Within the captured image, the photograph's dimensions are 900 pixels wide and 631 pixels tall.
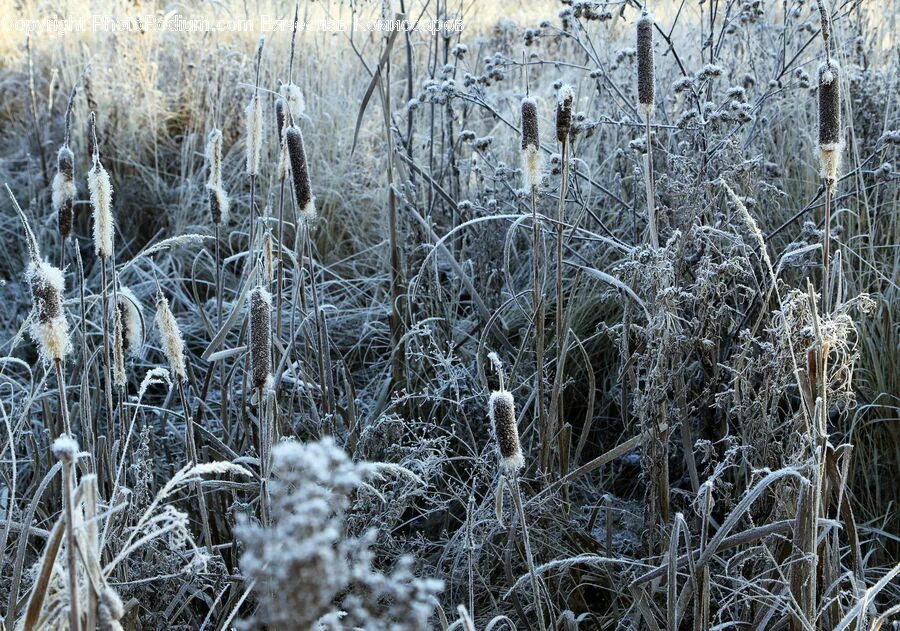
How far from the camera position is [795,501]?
1.62 meters

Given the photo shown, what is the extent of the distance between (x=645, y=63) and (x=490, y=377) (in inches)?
29.2

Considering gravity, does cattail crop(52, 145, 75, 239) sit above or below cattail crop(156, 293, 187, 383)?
above

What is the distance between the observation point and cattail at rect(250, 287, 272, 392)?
130 cm

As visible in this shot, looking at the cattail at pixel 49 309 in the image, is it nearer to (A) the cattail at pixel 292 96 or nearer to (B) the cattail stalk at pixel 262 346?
(B) the cattail stalk at pixel 262 346

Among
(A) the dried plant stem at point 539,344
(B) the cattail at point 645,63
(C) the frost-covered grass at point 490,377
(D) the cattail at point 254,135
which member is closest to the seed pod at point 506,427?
(C) the frost-covered grass at point 490,377

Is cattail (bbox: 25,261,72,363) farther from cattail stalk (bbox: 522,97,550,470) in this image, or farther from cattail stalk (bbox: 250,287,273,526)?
cattail stalk (bbox: 522,97,550,470)

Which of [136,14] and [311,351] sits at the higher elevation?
[136,14]

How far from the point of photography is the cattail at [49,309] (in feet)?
4.01

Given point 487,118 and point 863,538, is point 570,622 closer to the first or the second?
point 863,538

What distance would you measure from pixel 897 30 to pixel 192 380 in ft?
10.5

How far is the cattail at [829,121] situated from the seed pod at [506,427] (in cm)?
66

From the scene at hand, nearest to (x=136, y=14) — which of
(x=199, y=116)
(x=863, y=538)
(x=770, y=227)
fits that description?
(x=199, y=116)

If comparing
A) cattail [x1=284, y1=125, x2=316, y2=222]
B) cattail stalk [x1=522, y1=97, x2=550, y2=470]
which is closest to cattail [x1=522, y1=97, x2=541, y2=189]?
cattail stalk [x1=522, y1=97, x2=550, y2=470]

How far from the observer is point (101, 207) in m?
1.46
